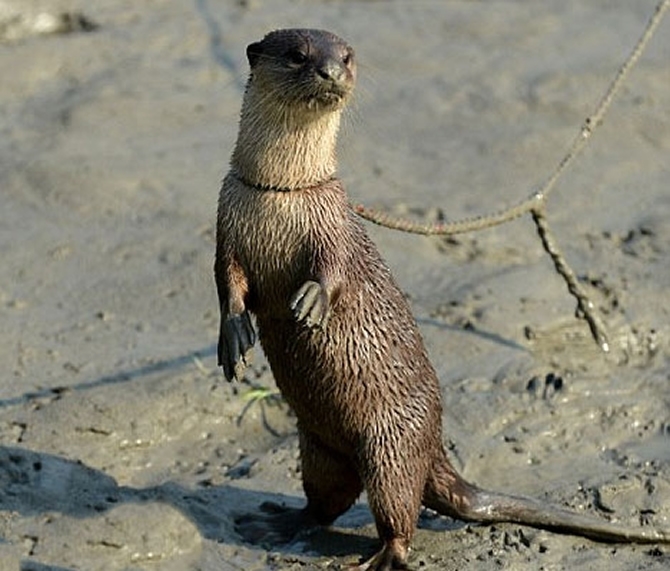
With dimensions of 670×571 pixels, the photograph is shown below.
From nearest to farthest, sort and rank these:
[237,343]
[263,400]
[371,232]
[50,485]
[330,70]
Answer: [330,70] → [237,343] → [50,485] → [263,400] → [371,232]

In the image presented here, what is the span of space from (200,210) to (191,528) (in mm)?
2222

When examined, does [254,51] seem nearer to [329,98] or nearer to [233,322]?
[329,98]

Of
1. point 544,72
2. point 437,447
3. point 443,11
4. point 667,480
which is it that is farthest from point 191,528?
point 443,11

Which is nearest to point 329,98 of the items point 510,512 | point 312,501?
point 312,501

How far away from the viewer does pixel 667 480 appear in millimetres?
4859

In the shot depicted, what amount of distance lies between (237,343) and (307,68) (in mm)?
705

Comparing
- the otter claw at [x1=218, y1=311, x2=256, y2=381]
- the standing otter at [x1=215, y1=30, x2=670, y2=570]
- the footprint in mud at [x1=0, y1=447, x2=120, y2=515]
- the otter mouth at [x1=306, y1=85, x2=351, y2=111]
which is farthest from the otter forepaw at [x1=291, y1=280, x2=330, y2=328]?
the footprint in mud at [x1=0, y1=447, x2=120, y2=515]

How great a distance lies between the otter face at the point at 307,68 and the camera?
12.9 feet

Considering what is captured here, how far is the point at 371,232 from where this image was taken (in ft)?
20.8

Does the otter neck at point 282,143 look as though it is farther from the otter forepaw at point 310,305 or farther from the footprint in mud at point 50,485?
the footprint in mud at point 50,485

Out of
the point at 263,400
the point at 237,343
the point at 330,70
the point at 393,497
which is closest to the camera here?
the point at 330,70

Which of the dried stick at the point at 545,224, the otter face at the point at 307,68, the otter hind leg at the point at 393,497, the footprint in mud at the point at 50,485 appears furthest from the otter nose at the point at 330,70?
the dried stick at the point at 545,224

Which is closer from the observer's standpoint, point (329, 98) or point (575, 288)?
point (329, 98)

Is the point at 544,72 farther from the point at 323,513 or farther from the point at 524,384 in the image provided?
the point at 323,513
